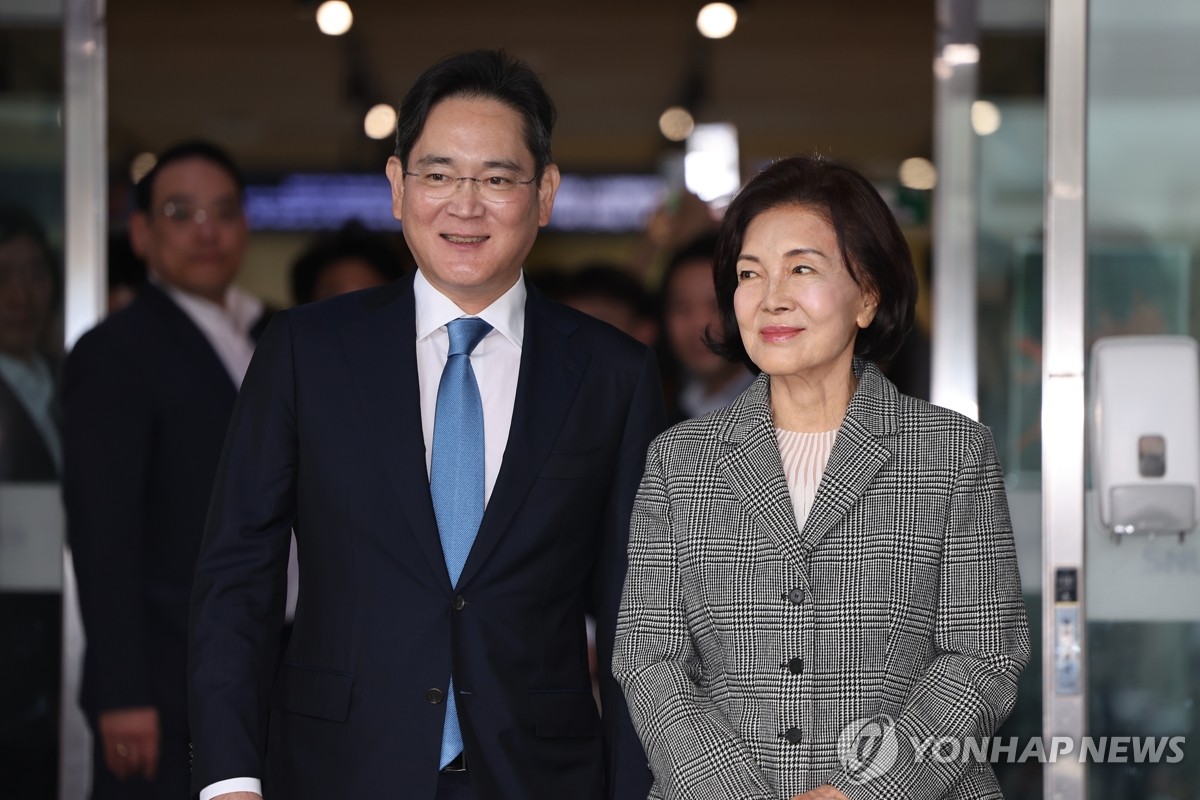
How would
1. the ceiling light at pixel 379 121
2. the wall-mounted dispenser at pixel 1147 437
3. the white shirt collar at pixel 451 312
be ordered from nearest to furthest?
the white shirt collar at pixel 451 312 < the wall-mounted dispenser at pixel 1147 437 < the ceiling light at pixel 379 121

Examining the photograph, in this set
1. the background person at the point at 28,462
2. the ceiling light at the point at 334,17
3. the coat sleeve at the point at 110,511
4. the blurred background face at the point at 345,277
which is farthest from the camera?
the ceiling light at the point at 334,17

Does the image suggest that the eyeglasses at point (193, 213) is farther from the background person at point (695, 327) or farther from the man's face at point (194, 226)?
the background person at point (695, 327)

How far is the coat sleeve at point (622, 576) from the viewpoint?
109 inches

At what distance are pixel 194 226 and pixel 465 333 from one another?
7.58 ft

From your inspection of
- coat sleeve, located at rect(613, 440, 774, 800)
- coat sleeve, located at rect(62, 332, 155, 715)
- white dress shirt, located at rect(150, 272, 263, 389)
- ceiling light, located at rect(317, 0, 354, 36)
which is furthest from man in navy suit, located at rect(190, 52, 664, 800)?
ceiling light, located at rect(317, 0, 354, 36)

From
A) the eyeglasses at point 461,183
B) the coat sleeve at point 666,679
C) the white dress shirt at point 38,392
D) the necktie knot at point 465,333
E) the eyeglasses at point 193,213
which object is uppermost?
the eyeglasses at point 193,213

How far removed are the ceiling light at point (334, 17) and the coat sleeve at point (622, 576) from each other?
6.99 m

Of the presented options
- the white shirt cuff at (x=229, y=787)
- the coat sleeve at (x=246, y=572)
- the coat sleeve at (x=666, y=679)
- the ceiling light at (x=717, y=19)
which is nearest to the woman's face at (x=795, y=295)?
the coat sleeve at (x=666, y=679)

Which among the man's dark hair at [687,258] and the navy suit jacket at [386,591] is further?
the man's dark hair at [687,258]

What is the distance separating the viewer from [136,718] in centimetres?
409

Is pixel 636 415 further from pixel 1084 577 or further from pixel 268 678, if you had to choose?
pixel 1084 577

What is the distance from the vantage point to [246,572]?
271 centimetres

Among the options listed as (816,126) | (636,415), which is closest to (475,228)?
(636,415)

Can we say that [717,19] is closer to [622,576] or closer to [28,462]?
[28,462]
